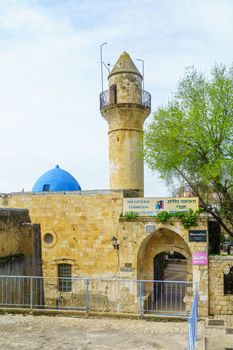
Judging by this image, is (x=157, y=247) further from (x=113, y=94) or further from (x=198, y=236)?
(x=113, y=94)

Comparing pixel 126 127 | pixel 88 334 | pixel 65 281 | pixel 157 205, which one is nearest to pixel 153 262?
pixel 157 205

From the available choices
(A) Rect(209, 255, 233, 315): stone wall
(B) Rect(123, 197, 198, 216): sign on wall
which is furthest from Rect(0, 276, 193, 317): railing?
(B) Rect(123, 197, 198, 216): sign on wall

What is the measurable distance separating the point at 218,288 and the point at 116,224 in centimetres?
567

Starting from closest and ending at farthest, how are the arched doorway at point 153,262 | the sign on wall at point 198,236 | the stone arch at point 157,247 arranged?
the sign on wall at point 198,236 < the arched doorway at point 153,262 < the stone arch at point 157,247

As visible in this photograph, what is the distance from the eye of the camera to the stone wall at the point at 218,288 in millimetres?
16344

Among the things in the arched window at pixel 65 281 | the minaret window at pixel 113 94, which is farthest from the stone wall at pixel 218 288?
the minaret window at pixel 113 94

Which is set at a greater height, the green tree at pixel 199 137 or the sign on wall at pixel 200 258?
the green tree at pixel 199 137

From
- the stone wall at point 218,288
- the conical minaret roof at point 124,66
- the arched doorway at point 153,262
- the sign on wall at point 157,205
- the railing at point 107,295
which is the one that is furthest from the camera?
the conical minaret roof at point 124,66

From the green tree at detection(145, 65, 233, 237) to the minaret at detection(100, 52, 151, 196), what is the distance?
3649mm

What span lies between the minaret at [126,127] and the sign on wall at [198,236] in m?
6.46

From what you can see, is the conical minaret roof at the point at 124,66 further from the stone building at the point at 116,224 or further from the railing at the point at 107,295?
the railing at the point at 107,295

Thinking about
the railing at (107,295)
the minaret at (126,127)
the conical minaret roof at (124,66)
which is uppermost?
the conical minaret roof at (124,66)

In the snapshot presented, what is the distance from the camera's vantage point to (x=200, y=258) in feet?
55.3

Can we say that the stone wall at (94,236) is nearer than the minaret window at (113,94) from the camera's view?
Yes
